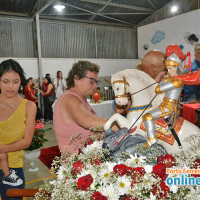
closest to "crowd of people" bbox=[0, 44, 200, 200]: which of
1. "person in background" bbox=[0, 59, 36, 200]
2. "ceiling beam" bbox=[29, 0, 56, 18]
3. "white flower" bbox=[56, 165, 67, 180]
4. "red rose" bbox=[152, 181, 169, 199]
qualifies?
"person in background" bbox=[0, 59, 36, 200]

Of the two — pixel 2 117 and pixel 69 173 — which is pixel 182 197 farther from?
pixel 2 117

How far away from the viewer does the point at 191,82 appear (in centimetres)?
95

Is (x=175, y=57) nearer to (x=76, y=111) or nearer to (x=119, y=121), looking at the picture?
(x=119, y=121)

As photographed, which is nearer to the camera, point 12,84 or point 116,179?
point 116,179

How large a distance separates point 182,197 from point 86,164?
0.43 m

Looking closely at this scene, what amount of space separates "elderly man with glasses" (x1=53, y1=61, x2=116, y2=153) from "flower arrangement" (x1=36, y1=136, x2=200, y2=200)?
0.47 metres

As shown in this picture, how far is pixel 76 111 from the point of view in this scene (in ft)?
5.05

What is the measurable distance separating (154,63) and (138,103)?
0.31 m

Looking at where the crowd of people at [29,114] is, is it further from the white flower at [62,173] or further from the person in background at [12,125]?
the white flower at [62,173]

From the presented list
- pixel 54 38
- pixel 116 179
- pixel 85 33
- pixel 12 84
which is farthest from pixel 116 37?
pixel 116 179

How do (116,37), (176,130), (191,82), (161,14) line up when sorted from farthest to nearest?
(116,37), (161,14), (176,130), (191,82)

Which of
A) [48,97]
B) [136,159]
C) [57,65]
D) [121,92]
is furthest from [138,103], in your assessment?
[57,65]

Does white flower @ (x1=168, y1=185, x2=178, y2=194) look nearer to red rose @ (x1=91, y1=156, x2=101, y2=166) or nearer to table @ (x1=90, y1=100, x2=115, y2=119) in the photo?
red rose @ (x1=91, y1=156, x2=101, y2=166)

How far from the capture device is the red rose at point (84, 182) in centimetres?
84
